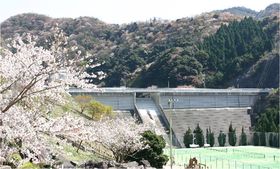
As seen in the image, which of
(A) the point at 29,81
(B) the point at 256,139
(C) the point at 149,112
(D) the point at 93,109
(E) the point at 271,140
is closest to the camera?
(A) the point at 29,81

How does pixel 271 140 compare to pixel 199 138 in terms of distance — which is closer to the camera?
pixel 271 140

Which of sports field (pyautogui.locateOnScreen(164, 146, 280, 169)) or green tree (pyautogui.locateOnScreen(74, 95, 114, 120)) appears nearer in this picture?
sports field (pyautogui.locateOnScreen(164, 146, 280, 169))

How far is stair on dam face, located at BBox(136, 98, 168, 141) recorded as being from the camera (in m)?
51.6

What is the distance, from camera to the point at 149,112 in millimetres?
53844

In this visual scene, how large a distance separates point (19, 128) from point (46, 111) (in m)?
1.65

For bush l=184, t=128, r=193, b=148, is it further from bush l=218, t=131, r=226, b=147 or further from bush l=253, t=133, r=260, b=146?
bush l=253, t=133, r=260, b=146

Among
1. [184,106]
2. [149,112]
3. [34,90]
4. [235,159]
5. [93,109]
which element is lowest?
[235,159]

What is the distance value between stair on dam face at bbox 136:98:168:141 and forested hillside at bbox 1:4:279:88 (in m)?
8.44

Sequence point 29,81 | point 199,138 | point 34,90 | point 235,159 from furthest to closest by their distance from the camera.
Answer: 1. point 199,138
2. point 235,159
3. point 34,90
4. point 29,81

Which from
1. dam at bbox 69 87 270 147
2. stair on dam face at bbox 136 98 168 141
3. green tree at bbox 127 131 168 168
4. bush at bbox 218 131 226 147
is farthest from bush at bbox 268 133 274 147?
green tree at bbox 127 131 168 168

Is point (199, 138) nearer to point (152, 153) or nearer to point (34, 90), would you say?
point (152, 153)

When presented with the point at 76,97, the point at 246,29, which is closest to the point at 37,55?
the point at 76,97

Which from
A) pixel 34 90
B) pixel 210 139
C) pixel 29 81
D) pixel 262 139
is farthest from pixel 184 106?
pixel 29 81

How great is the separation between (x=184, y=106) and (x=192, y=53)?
73.0 ft
